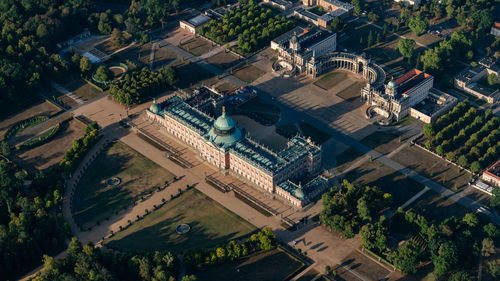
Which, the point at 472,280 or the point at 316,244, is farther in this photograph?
the point at 316,244

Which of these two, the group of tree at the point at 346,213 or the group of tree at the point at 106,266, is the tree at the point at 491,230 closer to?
the group of tree at the point at 346,213

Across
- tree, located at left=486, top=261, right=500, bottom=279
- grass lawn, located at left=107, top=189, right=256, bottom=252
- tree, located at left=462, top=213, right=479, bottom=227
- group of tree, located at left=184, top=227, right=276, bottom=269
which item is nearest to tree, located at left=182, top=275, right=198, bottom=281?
group of tree, located at left=184, top=227, right=276, bottom=269

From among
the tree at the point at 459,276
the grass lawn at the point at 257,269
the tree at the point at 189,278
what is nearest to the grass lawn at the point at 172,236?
the grass lawn at the point at 257,269

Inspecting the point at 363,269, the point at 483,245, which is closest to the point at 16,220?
the point at 363,269

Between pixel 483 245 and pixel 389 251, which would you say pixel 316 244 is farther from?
pixel 483 245

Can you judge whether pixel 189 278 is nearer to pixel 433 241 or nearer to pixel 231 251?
pixel 231 251

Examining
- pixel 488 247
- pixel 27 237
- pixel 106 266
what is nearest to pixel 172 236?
pixel 106 266
